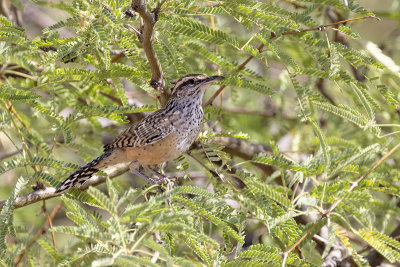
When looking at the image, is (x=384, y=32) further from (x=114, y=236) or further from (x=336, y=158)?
(x=114, y=236)

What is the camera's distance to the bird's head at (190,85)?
4113 millimetres

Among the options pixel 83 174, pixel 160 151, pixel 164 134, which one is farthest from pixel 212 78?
pixel 83 174

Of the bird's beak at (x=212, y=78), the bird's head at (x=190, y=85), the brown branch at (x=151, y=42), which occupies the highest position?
the brown branch at (x=151, y=42)

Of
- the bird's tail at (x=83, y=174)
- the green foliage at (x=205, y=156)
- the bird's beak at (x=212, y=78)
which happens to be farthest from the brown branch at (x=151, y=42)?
the bird's tail at (x=83, y=174)

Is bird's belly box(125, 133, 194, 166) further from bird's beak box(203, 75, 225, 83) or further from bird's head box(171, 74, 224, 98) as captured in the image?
bird's beak box(203, 75, 225, 83)

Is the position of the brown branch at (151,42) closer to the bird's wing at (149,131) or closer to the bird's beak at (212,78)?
the bird's wing at (149,131)

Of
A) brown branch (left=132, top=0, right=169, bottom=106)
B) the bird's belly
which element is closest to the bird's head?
brown branch (left=132, top=0, right=169, bottom=106)

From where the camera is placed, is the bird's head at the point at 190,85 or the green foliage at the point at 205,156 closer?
the green foliage at the point at 205,156

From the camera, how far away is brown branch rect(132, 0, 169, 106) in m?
2.85

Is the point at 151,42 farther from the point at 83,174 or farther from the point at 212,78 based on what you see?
the point at 83,174

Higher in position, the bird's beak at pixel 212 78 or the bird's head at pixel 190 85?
the bird's beak at pixel 212 78

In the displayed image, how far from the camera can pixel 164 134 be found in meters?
4.09

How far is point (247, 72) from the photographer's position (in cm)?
396

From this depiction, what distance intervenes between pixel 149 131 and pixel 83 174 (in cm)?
62
